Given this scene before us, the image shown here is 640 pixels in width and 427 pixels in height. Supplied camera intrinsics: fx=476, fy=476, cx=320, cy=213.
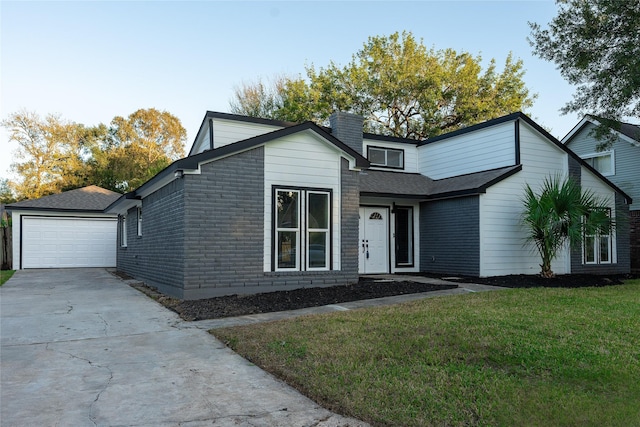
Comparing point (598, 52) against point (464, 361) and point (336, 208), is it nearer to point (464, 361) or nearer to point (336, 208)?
point (336, 208)

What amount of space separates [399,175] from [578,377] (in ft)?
40.9

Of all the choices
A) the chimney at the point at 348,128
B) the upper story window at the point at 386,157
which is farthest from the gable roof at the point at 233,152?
the upper story window at the point at 386,157

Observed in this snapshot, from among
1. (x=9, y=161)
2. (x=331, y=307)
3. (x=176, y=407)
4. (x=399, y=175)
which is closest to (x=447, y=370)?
(x=176, y=407)

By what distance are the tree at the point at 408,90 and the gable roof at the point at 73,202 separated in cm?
1242

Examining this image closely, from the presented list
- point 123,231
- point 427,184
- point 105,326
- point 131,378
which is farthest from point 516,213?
point 123,231

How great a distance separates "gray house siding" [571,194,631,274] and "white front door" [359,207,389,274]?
19.5 feet

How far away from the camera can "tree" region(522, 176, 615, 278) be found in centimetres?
1230

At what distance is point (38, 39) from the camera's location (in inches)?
476

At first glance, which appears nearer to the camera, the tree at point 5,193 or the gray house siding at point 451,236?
the gray house siding at point 451,236

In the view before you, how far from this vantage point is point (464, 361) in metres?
5.00

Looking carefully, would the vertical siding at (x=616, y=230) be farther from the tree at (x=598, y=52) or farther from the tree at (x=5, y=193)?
the tree at (x=5, y=193)

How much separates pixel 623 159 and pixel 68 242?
2381 centimetres

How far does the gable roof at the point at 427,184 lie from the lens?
13578mm

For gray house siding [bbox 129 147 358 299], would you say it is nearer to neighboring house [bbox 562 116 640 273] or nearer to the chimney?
the chimney
